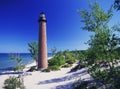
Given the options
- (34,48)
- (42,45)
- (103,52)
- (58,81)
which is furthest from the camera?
(34,48)

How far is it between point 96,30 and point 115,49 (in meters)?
2.44

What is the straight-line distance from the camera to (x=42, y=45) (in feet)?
161

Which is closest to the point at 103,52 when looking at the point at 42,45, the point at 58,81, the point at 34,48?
the point at 58,81

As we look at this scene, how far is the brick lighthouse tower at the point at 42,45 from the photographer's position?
48906 millimetres

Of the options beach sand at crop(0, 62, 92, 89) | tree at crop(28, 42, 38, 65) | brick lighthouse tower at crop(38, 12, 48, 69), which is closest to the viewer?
beach sand at crop(0, 62, 92, 89)

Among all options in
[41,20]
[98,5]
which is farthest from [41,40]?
[98,5]

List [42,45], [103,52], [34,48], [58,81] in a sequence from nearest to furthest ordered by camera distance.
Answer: [103,52] → [58,81] → [42,45] → [34,48]

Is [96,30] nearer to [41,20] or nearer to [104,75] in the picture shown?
[104,75]

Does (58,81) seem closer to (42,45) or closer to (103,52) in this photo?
(103,52)

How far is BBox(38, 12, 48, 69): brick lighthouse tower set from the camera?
160ft

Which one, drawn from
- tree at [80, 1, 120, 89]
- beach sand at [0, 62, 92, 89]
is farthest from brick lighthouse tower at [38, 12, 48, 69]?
tree at [80, 1, 120, 89]

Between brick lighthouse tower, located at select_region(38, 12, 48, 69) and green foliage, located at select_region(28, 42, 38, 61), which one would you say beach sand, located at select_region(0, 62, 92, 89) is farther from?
green foliage, located at select_region(28, 42, 38, 61)

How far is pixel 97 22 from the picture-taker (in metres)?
18.3

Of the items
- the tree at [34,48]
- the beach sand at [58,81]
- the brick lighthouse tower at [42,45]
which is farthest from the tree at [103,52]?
the tree at [34,48]
